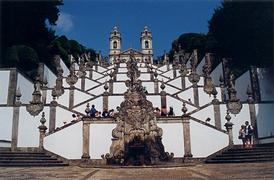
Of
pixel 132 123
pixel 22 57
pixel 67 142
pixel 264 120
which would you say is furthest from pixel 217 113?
pixel 22 57

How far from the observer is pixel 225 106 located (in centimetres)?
2344

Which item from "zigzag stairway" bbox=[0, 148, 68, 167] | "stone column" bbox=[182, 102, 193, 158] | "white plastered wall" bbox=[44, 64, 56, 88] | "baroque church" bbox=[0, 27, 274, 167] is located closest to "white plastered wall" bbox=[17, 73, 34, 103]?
"baroque church" bbox=[0, 27, 274, 167]

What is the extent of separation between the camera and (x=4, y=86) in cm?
2434

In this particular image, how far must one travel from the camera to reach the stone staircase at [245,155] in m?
16.3

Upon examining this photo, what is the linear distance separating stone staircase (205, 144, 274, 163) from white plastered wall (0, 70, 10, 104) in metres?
13.9

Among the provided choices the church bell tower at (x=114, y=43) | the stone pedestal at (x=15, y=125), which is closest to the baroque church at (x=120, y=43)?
the church bell tower at (x=114, y=43)

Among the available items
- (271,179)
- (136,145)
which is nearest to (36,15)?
(136,145)

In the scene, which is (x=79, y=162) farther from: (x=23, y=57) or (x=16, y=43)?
(x=16, y=43)

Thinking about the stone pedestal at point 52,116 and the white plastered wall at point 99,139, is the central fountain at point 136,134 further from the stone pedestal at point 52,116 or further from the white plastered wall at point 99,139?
the stone pedestal at point 52,116

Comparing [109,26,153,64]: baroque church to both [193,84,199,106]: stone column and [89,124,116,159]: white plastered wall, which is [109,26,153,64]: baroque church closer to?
[193,84,199,106]: stone column

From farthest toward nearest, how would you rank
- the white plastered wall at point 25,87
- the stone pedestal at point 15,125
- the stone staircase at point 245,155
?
the white plastered wall at point 25,87 < the stone pedestal at point 15,125 < the stone staircase at point 245,155

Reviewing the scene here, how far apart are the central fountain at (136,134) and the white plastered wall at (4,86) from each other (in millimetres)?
9478

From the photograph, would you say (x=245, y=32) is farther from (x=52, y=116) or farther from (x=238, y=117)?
(x=52, y=116)

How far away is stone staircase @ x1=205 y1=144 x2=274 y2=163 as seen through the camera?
16.3 meters
